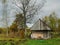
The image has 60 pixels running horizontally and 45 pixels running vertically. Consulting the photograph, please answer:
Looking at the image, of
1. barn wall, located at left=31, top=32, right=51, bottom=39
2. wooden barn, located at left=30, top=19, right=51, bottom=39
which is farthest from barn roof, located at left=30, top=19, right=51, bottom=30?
barn wall, located at left=31, top=32, right=51, bottom=39

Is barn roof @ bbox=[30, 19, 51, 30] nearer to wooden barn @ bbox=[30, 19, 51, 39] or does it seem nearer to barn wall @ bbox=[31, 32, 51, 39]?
wooden barn @ bbox=[30, 19, 51, 39]

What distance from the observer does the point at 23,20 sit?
48.8m

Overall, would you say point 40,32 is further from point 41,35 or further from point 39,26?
point 39,26

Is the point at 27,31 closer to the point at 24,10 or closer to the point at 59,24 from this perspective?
the point at 24,10

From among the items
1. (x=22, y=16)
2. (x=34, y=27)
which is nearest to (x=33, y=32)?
(x=34, y=27)

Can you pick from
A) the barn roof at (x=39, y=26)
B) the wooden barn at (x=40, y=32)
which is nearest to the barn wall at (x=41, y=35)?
the wooden barn at (x=40, y=32)

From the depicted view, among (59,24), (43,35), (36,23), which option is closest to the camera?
(43,35)

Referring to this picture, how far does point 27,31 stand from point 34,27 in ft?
9.63

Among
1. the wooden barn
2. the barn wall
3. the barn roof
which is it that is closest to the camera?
the barn wall

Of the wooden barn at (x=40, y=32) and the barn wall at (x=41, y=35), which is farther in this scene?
the wooden barn at (x=40, y=32)

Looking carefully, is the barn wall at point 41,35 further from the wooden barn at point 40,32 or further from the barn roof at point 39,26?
the barn roof at point 39,26

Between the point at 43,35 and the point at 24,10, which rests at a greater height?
the point at 24,10

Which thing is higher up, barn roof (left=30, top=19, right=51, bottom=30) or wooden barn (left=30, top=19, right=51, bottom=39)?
barn roof (left=30, top=19, right=51, bottom=30)

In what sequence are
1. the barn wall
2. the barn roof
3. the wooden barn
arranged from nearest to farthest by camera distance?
the barn wall
the wooden barn
the barn roof
